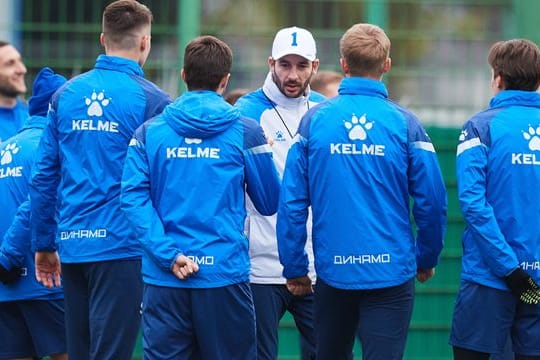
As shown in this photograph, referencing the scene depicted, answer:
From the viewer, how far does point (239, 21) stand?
9672mm

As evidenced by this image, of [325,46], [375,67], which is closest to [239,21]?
[325,46]

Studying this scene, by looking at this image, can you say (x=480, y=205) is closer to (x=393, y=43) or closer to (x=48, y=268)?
(x=48, y=268)

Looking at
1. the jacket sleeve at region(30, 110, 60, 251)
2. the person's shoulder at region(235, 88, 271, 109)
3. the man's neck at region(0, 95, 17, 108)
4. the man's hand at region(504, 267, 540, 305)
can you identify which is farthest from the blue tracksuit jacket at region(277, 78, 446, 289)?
the man's neck at region(0, 95, 17, 108)

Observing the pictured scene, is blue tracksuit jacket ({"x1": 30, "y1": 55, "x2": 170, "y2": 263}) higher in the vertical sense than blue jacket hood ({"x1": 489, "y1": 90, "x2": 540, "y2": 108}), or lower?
lower

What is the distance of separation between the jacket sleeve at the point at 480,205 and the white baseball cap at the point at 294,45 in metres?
1.07

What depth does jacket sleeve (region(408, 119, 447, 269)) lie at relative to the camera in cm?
635

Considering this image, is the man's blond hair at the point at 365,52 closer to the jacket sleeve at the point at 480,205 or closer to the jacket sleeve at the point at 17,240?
the jacket sleeve at the point at 480,205

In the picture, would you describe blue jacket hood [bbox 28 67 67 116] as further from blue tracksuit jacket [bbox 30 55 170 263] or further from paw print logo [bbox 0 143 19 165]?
blue tracksuit jacket [bbox 30 55 170 263]

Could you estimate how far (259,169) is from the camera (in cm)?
630

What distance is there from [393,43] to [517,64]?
3.28 m

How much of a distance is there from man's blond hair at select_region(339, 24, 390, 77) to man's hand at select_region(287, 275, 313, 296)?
1.04 meters

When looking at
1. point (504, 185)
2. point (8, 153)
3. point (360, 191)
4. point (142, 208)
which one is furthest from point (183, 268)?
point (8, 153)

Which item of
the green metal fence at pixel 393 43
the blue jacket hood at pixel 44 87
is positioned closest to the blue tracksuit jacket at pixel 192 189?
the blue jacket hood at pixel 44 87

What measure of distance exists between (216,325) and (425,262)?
1.15 metres
